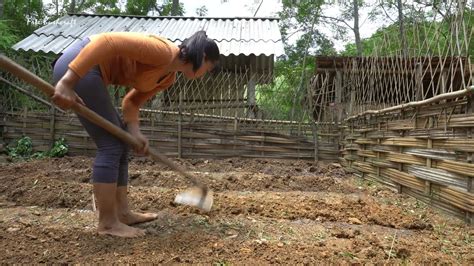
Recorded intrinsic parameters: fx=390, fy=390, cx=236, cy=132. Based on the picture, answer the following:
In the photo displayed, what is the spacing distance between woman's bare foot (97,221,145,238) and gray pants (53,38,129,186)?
0.26 metres

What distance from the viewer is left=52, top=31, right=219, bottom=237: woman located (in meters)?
1.98

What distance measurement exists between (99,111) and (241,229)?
42.8 inches

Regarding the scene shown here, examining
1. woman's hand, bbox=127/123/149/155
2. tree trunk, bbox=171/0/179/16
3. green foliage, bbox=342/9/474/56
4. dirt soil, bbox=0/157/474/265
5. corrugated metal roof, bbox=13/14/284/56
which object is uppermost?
tree trunk, bbox=171/0/179/16

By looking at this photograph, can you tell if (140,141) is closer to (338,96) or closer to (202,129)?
(202,129)

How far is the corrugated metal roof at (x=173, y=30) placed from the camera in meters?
7.94

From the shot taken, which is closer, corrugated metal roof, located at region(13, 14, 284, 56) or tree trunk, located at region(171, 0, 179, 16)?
corrugated metal roof, located at region(13, 14, 284, 56)

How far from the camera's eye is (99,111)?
2.15m

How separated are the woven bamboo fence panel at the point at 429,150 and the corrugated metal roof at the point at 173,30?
3.79 meters

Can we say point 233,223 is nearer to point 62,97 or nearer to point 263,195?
point 263,195

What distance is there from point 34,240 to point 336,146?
5370 mm

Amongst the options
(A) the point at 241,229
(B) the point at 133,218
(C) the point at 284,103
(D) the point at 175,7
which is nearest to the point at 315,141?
(C) the point at 284,103

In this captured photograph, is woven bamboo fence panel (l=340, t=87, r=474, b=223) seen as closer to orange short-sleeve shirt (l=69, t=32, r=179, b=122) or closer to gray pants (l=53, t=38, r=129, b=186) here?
orange short-sleeve shirt (l=69, t=32, r=179, b=122)

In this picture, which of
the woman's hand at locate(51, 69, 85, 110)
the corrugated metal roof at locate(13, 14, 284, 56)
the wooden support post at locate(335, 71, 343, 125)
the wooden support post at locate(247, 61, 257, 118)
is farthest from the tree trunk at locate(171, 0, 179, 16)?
the woman's hand at locate(51, 69, 85, 110)

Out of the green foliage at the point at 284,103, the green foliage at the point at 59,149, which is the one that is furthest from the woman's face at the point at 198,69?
the green foliage at the point at 59,149
